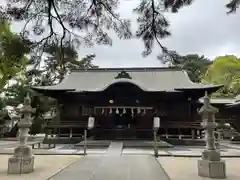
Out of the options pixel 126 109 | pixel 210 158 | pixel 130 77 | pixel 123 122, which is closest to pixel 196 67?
pixel 130 77

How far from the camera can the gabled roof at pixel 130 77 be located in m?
19.2

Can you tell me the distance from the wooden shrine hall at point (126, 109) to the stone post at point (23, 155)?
9.79 meters

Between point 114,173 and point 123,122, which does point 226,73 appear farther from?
point 114,173

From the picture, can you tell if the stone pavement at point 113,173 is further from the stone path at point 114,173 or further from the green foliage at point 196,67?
the green foliage at point 196,67

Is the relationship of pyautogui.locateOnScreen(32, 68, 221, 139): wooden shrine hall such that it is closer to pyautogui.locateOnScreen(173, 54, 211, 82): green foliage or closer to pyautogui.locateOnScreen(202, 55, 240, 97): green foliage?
pyautogui.locateOnScreen(202, 55, 240, 97): green foliage

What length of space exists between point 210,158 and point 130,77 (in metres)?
12.6

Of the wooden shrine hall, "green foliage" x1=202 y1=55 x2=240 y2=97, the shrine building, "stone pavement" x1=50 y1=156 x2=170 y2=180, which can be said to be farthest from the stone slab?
"green foliage" x1=202 y1=55 x2=240 y2=97

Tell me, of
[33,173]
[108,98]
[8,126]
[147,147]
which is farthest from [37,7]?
[8,126]

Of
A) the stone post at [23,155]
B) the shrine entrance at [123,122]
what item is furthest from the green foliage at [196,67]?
the stone post at [23,155]

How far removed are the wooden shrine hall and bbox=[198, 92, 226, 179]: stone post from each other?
1013 cm

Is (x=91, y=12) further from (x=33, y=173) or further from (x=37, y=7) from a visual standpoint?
(x=33, y=173)

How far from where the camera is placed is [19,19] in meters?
5.30

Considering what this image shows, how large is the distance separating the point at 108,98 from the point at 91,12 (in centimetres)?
1286

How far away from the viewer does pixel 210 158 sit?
6.37 metres
